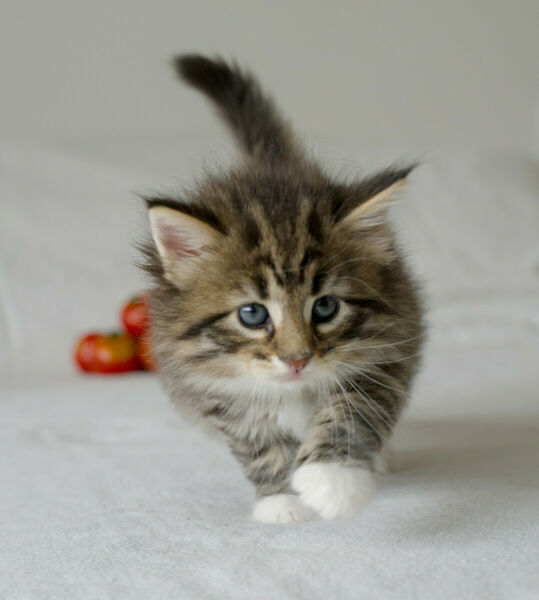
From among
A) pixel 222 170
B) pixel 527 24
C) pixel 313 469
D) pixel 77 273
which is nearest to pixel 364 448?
pixel 313 469

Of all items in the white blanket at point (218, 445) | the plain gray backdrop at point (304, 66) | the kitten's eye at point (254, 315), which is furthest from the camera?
the plain gray backdrop at point (304, 66)

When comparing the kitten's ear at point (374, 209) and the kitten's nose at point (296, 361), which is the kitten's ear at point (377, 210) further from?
the kitten's nose at point (296, 361)

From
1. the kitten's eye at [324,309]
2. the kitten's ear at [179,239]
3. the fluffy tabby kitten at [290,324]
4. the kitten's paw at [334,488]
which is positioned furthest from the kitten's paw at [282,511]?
the kitten's ear at [179,239]

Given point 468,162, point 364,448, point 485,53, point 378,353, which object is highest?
point 485,53

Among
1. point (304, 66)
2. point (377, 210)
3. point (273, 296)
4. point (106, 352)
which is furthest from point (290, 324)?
point (304, 66)

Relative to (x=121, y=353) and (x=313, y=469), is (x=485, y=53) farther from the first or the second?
(x=313, y=469)

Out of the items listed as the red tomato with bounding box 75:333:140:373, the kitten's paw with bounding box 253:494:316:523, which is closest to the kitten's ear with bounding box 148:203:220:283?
the kitten's paw with bounding box 253:494:316:523

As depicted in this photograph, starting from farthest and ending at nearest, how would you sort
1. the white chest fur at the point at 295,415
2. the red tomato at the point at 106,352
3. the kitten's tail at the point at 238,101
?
the red tomato at the point at 106,352, the kitten's tail at the point at 238,101, the white chest fur at the point at 295,415

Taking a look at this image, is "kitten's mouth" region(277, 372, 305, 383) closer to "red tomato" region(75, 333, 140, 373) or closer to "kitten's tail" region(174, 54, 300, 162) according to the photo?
"kitten's tail" region(174, 54, 300, 162)
